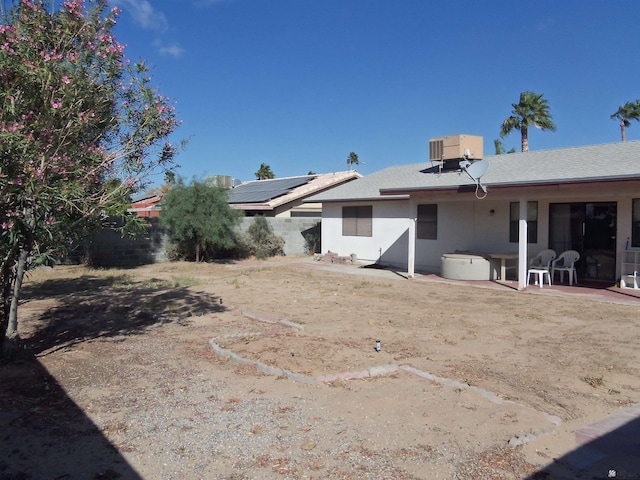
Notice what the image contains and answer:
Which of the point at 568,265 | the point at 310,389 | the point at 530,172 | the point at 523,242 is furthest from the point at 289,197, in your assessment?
the point at 310,389

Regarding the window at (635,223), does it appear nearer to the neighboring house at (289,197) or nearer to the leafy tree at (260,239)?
the leafy tree at (260,239)

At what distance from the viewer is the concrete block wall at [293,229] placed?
25.8 m

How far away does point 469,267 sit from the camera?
15.7m

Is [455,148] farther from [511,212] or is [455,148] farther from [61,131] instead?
[61,131]

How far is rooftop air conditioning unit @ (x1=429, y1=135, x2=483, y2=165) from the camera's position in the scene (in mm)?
18344

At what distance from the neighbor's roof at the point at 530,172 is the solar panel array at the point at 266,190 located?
6.00 metres

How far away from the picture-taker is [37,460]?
13.4 ft

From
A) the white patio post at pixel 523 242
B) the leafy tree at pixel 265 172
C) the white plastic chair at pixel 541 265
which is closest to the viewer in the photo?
the white patio post at pixel 523 242

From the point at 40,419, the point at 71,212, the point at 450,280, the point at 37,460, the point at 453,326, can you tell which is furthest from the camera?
the point at 450,280

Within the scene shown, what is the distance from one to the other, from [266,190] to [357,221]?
426 inches

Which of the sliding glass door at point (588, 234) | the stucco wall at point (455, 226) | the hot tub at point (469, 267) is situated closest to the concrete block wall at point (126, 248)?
the stucco wall at point (455, 226)

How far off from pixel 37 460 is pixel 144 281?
41.3ft

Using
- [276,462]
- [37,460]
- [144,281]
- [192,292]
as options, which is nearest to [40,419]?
[37,460]

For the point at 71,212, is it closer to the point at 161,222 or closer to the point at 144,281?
the point at 144,281
